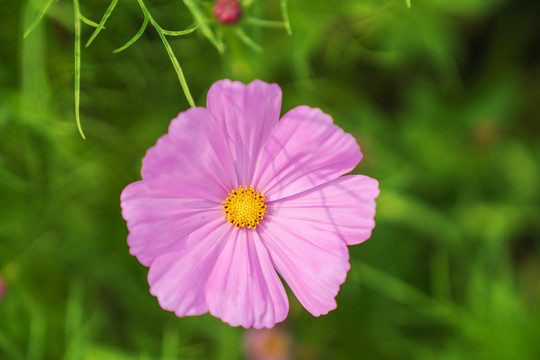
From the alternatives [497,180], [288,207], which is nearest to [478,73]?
[497,180]

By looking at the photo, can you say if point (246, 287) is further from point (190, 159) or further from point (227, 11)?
point (227, 11)

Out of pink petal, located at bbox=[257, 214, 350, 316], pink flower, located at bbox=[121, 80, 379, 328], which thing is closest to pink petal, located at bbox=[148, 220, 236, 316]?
pink flower, located at bbox=[121, 80, 379, 328]

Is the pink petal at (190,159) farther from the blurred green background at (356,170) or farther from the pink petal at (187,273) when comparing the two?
the blurred green background at (356,170)

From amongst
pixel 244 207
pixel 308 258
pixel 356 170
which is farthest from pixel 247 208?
pixel 356 170

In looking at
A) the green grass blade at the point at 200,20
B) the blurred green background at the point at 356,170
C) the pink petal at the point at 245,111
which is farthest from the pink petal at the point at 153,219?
the blurred green background at the point at 356,170

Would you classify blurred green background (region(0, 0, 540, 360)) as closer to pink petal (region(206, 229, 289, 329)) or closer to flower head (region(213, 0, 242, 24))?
flower head (region(213, 0, 242, 24))

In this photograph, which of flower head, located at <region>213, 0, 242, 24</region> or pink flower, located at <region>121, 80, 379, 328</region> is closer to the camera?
pink flower, located at <region>121, 80, 379, 328</region>
